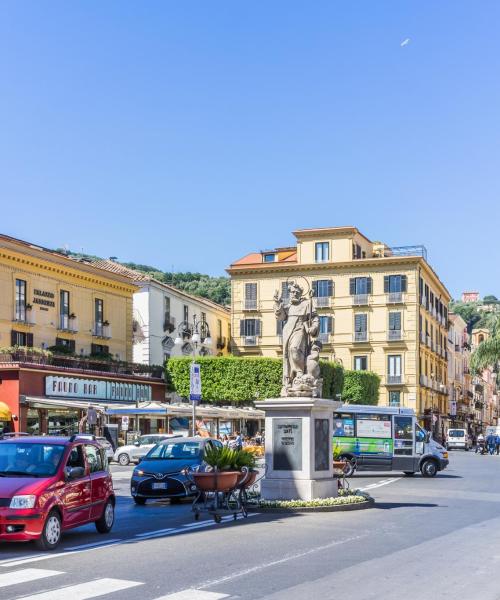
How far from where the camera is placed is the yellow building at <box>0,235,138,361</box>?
47.3 m

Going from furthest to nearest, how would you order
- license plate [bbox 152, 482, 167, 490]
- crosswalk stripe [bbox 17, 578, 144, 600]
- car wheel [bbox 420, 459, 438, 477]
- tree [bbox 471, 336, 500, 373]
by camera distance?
tree [bbox 471, 336, 500, 373] → car wheel [bbox 420, 459, 438, 477] → license plate [bbox 152, 482, 167, 490] → crosswalk stripe [bbox 17, 578, 144, 600]

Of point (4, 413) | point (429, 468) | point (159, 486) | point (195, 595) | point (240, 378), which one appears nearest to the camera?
point (195, 595)

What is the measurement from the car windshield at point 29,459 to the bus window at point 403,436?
74.3 ft

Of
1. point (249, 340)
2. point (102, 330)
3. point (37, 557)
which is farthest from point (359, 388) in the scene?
point (37, 557)

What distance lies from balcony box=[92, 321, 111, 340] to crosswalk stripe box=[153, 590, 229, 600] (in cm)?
4601

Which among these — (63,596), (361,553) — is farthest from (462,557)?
(63,596)

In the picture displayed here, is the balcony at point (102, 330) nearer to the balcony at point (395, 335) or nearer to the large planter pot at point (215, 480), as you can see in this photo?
the balcony at point (395, 335)

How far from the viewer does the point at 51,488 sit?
12875mm

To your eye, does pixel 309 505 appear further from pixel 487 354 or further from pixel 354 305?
pixel 354 305

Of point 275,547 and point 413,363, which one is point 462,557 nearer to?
point 275,547

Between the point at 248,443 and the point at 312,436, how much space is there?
32.2 m

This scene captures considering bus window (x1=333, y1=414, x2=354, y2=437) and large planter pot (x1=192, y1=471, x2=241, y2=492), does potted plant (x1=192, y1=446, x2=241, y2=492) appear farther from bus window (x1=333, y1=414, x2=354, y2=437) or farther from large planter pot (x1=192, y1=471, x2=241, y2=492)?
bus window (x1=333, y1=414, x2=354, y2=437)

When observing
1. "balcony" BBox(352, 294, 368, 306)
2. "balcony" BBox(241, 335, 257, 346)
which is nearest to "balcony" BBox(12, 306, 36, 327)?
"balcony" BBox(241, 335, 257, 346)

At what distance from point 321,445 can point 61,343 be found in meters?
34.6
